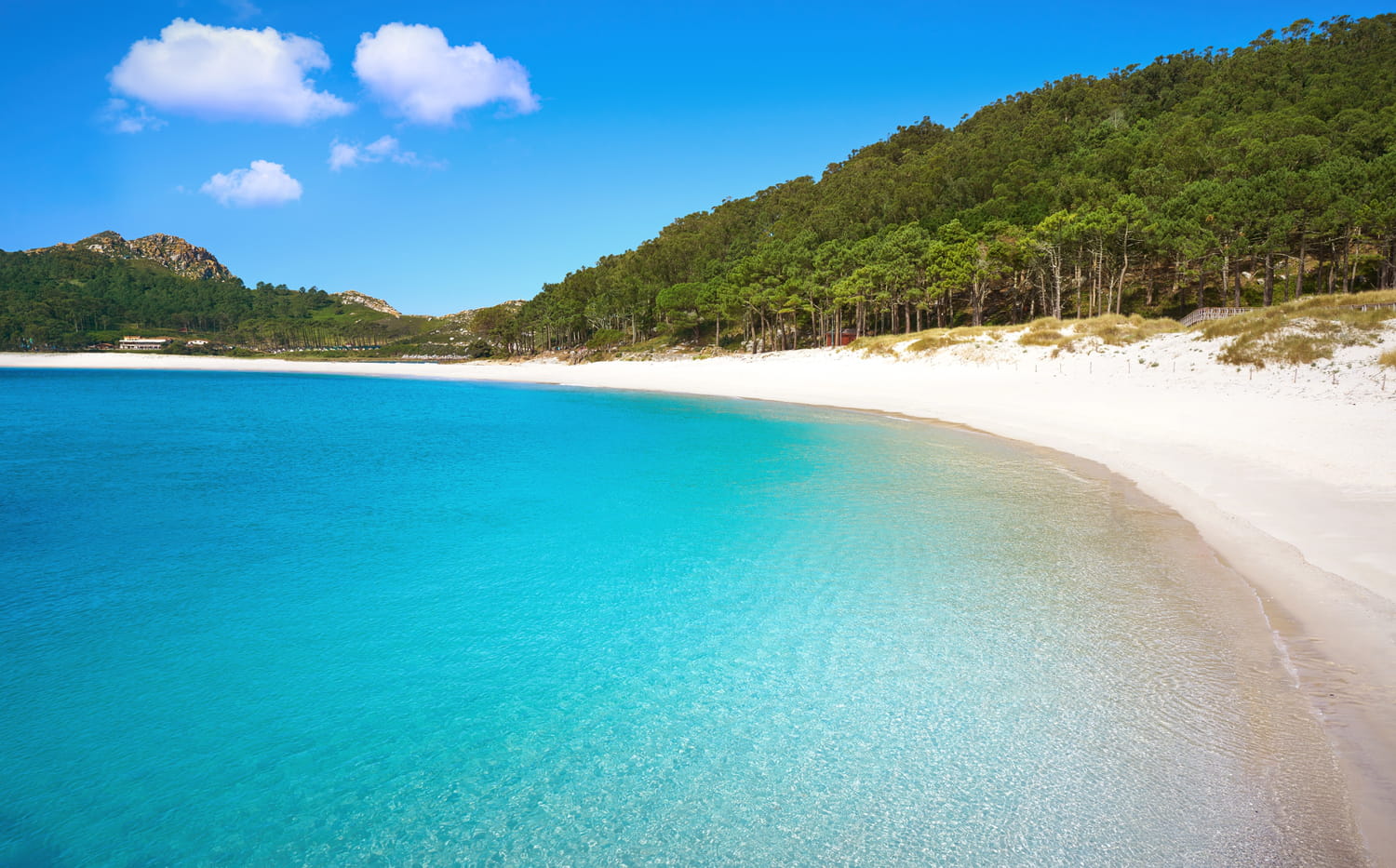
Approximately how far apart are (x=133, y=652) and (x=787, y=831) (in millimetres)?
7986

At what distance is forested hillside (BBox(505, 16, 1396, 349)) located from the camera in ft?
179

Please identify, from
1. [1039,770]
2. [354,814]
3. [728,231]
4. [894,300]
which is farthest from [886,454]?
[728,231]

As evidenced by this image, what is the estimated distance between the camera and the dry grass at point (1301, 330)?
2304cm

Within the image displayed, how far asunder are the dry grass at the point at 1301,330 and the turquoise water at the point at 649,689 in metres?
15.5

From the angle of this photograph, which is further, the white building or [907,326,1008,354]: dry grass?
the white building

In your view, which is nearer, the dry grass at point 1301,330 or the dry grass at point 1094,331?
the dry grass at point 1301,330

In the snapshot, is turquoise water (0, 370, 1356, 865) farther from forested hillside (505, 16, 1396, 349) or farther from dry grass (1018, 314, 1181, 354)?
forested hillside (505, 16, 1396, 349)

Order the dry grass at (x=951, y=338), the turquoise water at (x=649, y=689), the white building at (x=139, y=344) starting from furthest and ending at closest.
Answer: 1. the white building at (x=139, y=344)
2. the dry grass at (x=951, y=338)
3. the turquoise water at (x=649, y=689)

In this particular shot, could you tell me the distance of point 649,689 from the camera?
6.92m

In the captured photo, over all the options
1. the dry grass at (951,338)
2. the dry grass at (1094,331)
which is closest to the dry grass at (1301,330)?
the dry grass at (1094,331)

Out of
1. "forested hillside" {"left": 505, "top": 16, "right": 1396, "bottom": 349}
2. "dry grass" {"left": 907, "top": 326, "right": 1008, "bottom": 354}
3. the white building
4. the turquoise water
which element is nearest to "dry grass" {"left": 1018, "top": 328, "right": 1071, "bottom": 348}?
"dry grass" {"left": 907, "top": 326, "right": 1008, "bottom": 354}

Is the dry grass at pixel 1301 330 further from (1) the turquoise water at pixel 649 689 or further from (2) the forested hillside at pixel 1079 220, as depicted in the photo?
(2) the forested hillside at pixel 1079 220

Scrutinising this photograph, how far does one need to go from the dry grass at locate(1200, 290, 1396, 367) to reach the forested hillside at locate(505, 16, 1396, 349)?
28914 mm

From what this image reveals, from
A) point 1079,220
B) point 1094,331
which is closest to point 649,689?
point 1094,331
